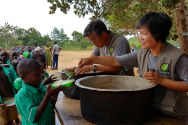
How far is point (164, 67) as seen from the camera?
3.98 ft

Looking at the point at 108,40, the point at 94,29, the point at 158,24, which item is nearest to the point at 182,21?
the point at 108,40

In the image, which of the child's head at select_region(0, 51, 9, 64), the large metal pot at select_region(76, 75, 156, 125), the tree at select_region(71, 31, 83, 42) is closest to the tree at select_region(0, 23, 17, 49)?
the tree at select_region(71, 31, 83, 42)

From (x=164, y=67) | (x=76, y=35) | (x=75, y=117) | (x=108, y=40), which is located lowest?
(x=75, y=117)

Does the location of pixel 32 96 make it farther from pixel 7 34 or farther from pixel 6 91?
pixel 7 34

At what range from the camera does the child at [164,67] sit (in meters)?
1.14

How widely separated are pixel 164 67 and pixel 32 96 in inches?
44.1

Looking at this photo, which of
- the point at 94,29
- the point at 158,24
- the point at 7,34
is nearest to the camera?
the point at 158,24

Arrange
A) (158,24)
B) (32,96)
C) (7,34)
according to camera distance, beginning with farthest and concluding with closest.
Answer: (7,34)
(32,96)
(158,24)

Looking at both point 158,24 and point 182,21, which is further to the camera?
point 182,21

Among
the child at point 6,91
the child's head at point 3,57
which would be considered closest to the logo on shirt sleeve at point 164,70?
the child at point 6,91

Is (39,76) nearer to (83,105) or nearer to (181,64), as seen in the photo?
(83,105)

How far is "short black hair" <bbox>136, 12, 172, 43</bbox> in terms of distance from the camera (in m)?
1.20

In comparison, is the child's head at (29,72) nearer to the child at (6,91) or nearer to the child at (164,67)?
the child at (164,67)

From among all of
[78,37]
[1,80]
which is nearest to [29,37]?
[78,37]
